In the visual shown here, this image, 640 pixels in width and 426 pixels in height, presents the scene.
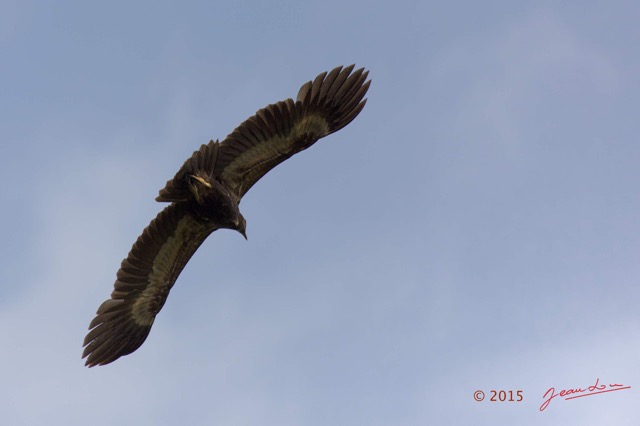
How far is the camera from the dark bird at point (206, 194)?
11.8m

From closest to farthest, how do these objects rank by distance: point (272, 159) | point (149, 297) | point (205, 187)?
point (205, 187)
point (272, 159)
point (149, 297)

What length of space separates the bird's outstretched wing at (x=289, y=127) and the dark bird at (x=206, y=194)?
0.01m

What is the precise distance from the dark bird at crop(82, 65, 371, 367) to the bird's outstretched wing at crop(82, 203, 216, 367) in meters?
0.02

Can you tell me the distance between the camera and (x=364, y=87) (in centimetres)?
1242

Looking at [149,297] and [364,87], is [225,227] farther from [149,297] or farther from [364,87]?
[364,87]

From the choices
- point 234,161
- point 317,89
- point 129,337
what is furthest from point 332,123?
point 129,337

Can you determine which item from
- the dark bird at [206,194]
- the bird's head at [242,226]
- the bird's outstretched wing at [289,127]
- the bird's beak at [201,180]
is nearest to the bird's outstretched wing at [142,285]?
the dark bird at [206,194]

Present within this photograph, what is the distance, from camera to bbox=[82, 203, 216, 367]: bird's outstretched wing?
42.0ft

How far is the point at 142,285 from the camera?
13156 millimetres

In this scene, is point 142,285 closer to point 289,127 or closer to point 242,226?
point 242,226

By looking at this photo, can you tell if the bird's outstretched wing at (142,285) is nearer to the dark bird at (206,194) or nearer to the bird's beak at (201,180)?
the dark bird at (206,194)

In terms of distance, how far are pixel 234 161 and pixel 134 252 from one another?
2133 mm

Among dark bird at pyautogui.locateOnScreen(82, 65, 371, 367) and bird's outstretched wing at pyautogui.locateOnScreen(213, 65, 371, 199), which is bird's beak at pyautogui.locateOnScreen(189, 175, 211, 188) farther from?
bird's outstretched wing at pyautogui.locateOnScreen(213, 65, 371, 199)

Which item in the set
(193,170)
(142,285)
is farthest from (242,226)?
(142,285)
